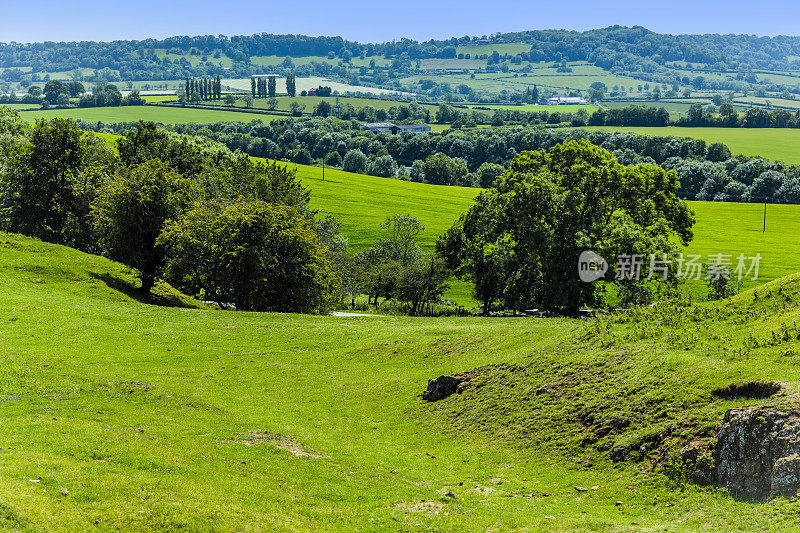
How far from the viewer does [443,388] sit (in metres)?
30.9

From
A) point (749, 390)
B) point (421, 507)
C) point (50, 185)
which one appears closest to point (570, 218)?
point (749, 390)

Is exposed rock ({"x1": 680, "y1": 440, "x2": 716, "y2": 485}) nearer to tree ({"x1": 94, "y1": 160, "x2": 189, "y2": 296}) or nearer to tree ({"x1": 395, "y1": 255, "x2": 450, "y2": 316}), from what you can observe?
tree ({"x1": 94, "y1": 160, "x2": 189, "y2": 296})

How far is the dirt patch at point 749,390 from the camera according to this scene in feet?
Answer: 67.1

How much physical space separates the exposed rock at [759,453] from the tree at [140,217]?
5009 centimetres

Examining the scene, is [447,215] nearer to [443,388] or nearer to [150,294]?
[150,294]

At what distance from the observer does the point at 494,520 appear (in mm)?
18703

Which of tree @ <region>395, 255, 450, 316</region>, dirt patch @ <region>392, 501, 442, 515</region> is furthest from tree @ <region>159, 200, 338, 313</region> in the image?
dirt patch @ <region>392, 501, 442, 515</region>

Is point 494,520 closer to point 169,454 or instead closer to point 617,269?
point 169,454

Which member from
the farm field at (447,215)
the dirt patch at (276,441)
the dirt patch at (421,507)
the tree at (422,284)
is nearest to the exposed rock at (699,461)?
the dirt patch at (421,507)

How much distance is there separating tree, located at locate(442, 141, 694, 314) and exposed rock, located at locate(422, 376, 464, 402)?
94.1 ft

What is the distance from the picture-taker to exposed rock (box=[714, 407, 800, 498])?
1784cm

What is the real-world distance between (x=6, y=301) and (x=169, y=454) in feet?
112

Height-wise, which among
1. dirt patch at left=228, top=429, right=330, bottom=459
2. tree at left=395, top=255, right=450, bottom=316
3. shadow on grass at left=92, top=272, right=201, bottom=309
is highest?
dirt patch at left=228, top=429, right=330, bottom=459

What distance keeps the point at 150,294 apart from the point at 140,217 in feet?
23.3
